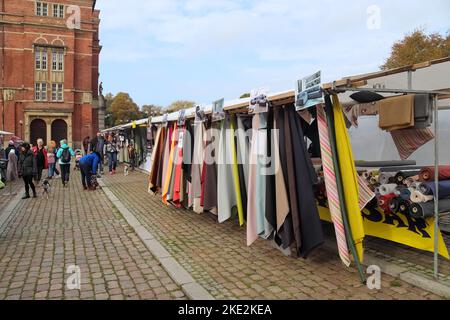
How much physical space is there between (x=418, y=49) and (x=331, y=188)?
30.2 metres

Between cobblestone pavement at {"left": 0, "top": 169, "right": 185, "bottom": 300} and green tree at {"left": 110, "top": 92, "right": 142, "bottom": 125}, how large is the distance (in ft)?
214

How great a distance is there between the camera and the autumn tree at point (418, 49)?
92.1 ft

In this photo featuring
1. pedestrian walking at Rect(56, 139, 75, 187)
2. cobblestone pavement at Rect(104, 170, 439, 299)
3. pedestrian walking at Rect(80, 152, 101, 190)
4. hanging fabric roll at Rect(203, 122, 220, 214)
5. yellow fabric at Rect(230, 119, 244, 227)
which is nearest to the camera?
cobblestone pavement at Rect(104, 170, 439, 299)

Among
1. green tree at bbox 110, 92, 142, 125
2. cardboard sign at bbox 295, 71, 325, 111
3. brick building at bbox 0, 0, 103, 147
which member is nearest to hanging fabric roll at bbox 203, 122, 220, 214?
cardboard sign at bbox 295, 71, 325, 111

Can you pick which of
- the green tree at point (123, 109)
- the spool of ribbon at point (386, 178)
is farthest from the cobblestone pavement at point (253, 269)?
the green tree at point (123, 109)

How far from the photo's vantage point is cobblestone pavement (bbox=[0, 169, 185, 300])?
13.4 ft

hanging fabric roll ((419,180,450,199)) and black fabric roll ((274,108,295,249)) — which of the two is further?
black fabric roll ((274,108,295,249))

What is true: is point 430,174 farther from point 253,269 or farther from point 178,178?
point 178,178

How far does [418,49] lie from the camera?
97.0ft

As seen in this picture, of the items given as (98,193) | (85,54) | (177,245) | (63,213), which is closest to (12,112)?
(85,54)

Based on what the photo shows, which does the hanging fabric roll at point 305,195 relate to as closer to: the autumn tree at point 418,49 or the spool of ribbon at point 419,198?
the spool of ribbon at point 419,198

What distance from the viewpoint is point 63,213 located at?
8.44m

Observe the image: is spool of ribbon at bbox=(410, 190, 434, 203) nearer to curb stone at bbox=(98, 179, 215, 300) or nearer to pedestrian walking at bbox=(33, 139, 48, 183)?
curb stone at bbox=(98, 179, 215, 300)

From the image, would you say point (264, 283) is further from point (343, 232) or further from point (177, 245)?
point (177, 245)
